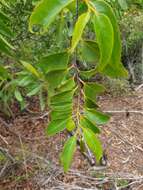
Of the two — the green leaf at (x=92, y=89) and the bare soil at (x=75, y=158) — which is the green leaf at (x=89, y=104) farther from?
the bare soil at (x=75, y=158)

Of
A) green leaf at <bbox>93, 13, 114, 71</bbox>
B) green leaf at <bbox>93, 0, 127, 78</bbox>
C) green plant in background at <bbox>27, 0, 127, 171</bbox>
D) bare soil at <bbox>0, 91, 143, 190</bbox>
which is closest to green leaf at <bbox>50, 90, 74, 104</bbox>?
green plant in background at <bbox>27, 0, 127, 171</bbox>

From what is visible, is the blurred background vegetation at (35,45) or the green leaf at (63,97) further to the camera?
the blurred background vegetation at (35,45)

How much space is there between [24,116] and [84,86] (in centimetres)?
253

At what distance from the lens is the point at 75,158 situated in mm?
2898

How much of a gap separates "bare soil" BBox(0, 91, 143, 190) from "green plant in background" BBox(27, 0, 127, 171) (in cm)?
176

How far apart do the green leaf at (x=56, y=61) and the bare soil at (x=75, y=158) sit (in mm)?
1838

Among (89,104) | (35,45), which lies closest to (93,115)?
(89,104)

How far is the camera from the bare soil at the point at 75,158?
259 centimetres

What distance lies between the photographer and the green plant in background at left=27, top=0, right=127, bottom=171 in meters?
0.57

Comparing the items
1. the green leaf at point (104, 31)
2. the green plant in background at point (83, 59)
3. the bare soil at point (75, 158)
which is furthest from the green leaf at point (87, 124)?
the bare soil at point (75, 158)

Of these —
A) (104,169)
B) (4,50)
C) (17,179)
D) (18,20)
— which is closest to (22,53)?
(18,20)

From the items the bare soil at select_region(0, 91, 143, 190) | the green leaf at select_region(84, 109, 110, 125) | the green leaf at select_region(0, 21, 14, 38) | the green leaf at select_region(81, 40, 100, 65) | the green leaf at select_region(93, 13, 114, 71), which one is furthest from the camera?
the bare soil at select_region(0, 91, 143, 190)

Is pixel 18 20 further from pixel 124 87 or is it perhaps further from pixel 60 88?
pixel 60 88

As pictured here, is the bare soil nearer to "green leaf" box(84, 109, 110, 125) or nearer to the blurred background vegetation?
the blurred background vegetation
